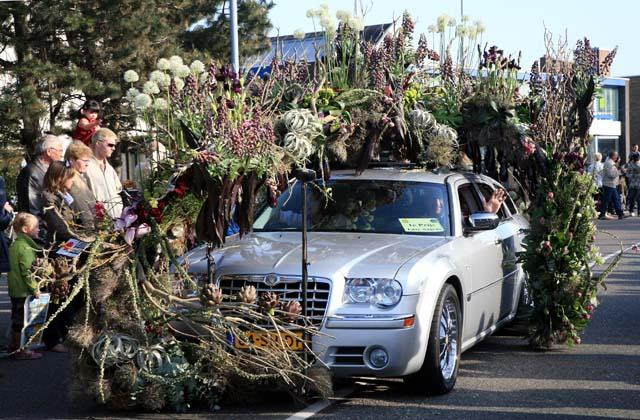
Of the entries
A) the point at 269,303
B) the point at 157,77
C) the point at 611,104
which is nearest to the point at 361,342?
the point at 269,303

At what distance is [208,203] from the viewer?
23.3 ft

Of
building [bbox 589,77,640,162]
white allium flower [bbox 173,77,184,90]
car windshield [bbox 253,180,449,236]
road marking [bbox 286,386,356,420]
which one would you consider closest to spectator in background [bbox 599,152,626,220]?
car windshield [bbox 253,180,449,236]

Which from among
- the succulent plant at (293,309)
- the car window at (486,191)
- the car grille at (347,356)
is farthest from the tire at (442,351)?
the car window at (486,191)

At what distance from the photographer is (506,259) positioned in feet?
31.9

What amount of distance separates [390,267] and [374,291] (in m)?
0.22

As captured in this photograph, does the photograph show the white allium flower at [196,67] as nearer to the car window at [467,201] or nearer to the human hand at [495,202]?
the car window at [467,201]

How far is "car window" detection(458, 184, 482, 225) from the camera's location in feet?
29.7

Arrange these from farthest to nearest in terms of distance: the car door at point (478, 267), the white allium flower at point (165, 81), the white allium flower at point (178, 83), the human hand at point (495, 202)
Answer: the human hand at point (495, 202) → the car door at point (478, 267) → the white allium flower at point (165, 81) → the white allium flower at point (178, 83)

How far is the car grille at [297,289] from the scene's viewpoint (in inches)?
285

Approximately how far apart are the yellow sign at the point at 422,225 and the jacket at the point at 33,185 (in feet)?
12.3

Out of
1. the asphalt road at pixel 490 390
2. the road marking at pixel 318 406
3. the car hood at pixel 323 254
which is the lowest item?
the asphalt road at pixel 490 390

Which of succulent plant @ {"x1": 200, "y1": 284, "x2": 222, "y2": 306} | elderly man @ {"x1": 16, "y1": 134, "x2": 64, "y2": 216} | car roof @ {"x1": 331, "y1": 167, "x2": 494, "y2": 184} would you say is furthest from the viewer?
elderly man @ {"x1": 16, "y1": 134, "x2": 64, "y2": 216}

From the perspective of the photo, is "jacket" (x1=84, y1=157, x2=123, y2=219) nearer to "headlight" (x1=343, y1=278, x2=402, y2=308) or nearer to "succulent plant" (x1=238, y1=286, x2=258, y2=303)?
"succulent plant" (x1=238, y1=286, x2=258, y2=303)

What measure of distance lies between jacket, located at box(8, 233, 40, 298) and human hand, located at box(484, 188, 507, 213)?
13.4 ft
